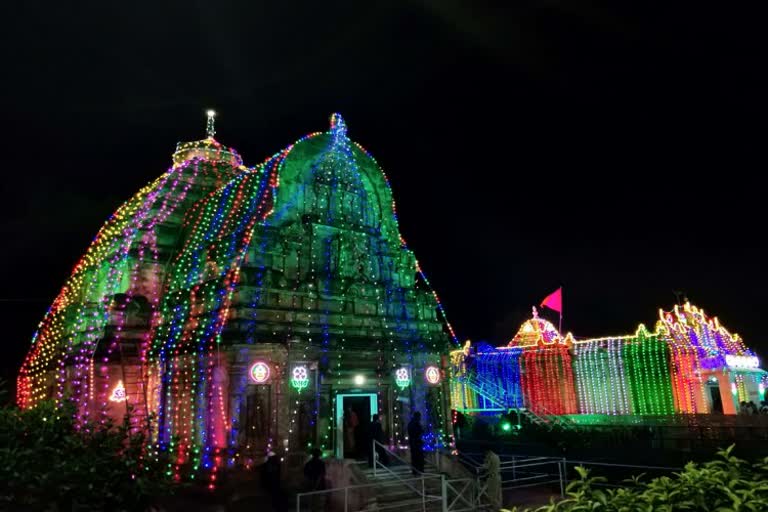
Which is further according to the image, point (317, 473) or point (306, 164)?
point (306, 164)

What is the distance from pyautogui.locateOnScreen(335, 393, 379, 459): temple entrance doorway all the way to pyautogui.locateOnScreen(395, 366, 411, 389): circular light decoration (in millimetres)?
1060

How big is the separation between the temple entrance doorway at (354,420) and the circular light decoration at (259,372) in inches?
109

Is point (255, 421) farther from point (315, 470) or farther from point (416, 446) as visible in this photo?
point (416, 446)

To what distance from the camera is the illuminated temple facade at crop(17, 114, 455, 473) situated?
17656mm

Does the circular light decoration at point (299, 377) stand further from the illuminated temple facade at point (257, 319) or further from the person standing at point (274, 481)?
the person standing at point (274, 481)

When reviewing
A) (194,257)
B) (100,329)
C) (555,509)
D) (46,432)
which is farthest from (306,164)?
(555,509)

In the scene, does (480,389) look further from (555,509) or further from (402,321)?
(555,509)

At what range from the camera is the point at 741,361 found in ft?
94.0

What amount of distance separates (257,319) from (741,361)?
2485cm

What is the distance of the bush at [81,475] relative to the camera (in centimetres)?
705

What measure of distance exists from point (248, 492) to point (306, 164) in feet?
37.4

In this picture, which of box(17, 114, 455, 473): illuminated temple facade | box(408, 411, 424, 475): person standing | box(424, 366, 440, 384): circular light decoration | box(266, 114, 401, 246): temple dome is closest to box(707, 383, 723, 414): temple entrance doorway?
box(17, 114, 455, 473): illuminated temple facade

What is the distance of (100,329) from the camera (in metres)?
21.2

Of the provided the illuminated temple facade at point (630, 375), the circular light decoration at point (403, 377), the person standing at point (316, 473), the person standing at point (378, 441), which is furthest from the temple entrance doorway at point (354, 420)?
the illuminated temple facade at point (630, 375)
